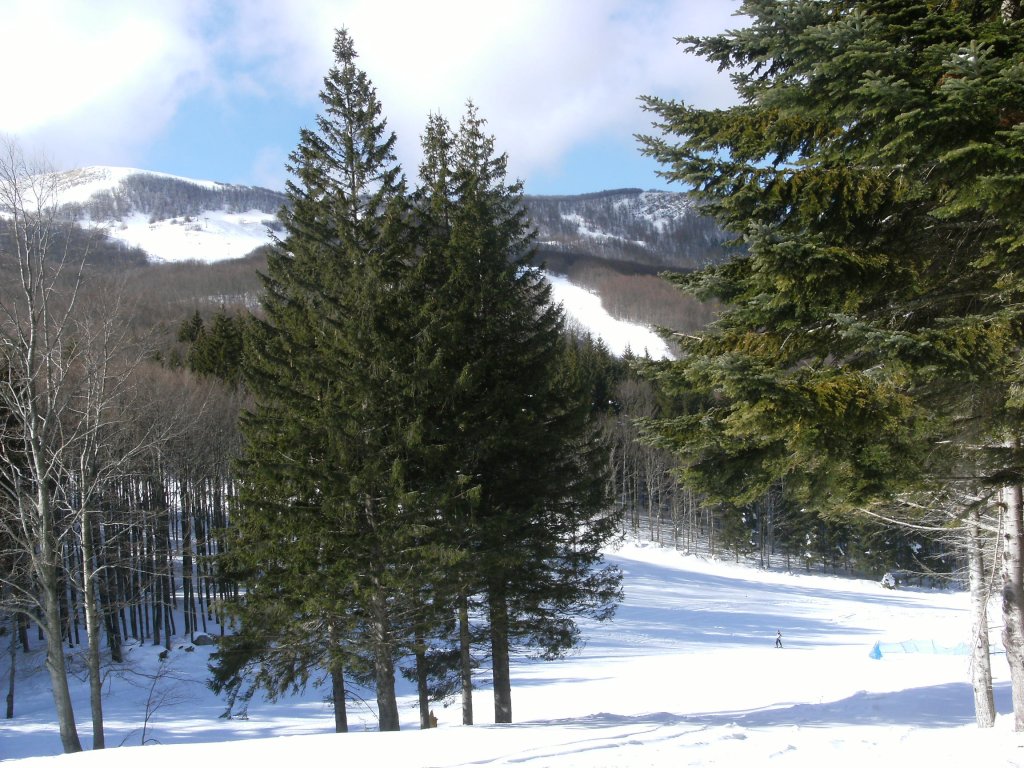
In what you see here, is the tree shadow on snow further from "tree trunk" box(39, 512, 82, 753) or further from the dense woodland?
"tree trunk" box(39, 512, 82, 753)

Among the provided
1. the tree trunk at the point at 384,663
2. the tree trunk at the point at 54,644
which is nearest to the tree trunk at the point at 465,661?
the tree trunk at the point at 384,663

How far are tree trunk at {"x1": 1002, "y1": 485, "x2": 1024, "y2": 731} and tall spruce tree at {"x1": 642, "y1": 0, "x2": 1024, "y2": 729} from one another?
7.04 feet

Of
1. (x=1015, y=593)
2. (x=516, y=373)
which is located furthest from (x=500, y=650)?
(x=1015, y=593)

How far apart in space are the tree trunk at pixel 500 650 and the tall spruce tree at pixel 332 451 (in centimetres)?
154

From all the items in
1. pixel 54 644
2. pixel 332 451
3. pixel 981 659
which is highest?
pixel 332 451

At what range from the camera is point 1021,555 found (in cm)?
779

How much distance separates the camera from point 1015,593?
7379 millimetres

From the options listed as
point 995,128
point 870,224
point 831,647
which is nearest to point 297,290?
point 870,224

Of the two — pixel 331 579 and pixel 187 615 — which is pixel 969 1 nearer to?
pixel 331 579

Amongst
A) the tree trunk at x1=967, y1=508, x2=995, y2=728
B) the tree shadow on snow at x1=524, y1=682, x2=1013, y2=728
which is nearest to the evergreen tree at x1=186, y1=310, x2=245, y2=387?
the tree shadow on snow at x1=524, y1=682, x2=1013, y2=728

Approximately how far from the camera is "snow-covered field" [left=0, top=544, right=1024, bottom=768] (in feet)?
25.3

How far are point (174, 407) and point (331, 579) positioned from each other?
59.3 feet

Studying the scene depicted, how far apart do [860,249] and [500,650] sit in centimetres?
1039

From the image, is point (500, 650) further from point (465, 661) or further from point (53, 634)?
point (53, 634)
